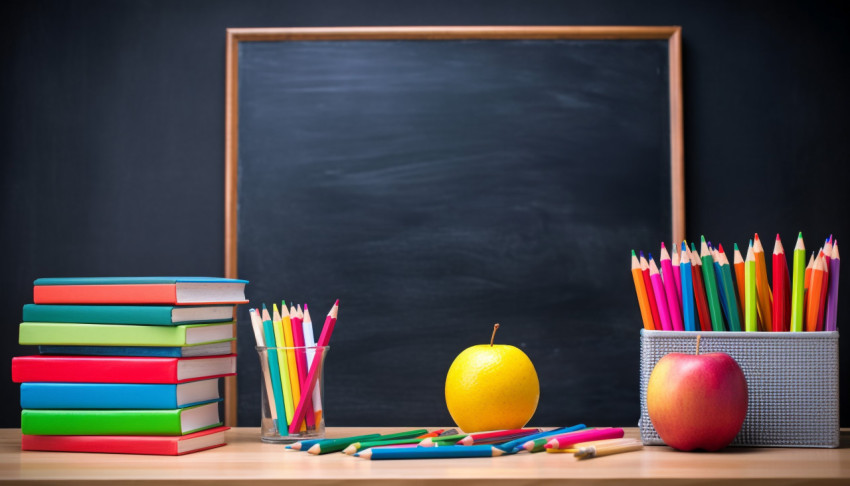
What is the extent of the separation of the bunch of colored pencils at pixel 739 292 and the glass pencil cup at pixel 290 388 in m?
0.44

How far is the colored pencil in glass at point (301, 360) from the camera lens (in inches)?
39.1

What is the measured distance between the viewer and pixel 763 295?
0.96 metres

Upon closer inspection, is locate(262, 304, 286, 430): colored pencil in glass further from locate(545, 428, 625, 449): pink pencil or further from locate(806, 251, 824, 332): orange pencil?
locate(806, 251, 824, 332): orange pencil

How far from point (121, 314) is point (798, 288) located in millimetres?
854

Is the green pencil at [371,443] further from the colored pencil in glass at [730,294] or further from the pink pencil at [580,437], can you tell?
the colored pencil in glass at [730,294]

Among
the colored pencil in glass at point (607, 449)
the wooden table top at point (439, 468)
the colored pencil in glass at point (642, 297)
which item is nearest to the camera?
the wooden table top at point (439, 468)

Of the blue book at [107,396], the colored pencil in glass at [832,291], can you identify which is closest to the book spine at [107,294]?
the blue book at [107,396]

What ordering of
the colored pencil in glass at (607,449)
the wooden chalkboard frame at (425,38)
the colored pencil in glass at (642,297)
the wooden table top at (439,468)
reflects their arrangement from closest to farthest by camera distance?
1. the wooden table top at (439,468)
2. the colored pencil in glass at (607,449)
3. the colored pencil in glass at (642,297)
4. the wooden chalkboard frame at (425,38)

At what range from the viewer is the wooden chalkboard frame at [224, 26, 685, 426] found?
1.48 metres

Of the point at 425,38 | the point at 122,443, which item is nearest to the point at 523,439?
the point at 122,443

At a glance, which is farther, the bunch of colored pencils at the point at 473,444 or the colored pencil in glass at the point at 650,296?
the colored pencil in glass at the point at 650,296

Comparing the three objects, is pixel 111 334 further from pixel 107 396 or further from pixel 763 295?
pixel 763 295

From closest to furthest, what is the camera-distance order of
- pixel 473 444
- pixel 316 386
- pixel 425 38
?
1. pixel 473 444
2. pixel 316 386
3. pixel 425 38

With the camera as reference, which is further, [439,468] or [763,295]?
[763,295]
